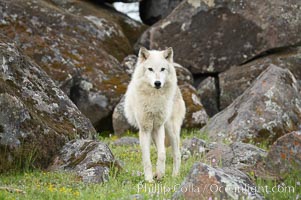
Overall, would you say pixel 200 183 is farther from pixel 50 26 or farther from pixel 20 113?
pixel 50 26

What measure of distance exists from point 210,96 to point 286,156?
31.8 feet

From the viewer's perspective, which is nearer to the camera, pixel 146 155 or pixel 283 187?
pixel 283 187

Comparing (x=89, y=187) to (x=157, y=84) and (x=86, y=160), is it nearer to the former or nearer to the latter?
(x=86, y=160)

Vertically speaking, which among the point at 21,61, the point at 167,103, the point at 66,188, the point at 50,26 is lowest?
the point at 66,188

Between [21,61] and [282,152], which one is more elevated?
[21,61]

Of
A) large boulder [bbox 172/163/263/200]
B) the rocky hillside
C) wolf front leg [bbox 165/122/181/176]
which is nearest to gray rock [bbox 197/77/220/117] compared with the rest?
the rocky hillside

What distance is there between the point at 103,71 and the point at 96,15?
3392 mm

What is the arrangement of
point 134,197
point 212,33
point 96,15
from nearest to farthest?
point 134,197 < point 212,33 < point 96,15

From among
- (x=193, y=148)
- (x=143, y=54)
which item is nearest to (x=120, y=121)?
(x=193, y=148)

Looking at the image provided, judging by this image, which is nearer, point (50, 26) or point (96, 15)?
point (50, 26)

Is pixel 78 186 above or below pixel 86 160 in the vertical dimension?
below

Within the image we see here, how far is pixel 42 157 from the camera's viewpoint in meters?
8.04

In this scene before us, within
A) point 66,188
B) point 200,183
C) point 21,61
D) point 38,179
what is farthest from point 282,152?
point 21,61

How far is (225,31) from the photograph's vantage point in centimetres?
1636
